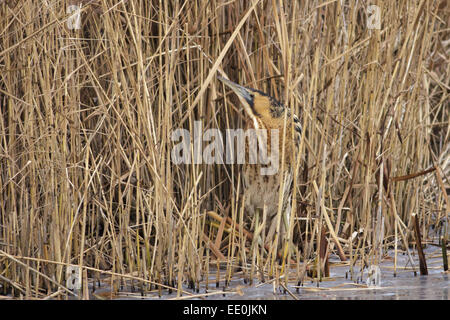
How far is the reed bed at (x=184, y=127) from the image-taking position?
2.76m

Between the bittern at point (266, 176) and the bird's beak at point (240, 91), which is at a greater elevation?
the bird's beak at point (240, 91)

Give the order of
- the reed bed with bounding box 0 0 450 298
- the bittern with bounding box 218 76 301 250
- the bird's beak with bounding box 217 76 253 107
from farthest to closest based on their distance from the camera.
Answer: the bittern with bounding box 218 76 301 250 → the bird's beak with bounding box 217 76 253 107 → the reed bed with bounding box 0 0 450 298

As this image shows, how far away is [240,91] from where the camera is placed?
3236 millimetres

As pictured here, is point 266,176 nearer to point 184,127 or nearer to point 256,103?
point 256,103

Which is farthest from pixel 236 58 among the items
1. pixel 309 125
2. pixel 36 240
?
pixel 36 240

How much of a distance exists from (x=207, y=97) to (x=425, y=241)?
1.24 meters

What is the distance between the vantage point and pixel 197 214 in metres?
2.91

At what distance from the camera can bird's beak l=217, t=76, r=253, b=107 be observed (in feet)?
10.5

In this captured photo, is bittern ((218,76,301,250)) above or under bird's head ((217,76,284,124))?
under

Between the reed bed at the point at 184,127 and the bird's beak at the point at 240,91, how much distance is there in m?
0.09

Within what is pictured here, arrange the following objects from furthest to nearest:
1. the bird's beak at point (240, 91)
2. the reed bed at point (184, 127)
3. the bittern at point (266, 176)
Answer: the bittern at point (266, 176)
the bird's beak at point (240, 91)
the reed bed at point (184, 127)

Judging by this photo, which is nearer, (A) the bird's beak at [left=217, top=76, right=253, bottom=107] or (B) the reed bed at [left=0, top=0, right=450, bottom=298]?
(B) the reed bed at [left=0, top=0, right=450, bottom=298]

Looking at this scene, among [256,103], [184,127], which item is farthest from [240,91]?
[184,127]

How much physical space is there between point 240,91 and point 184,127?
0.34 meters
